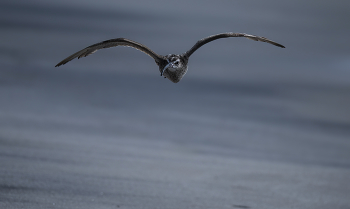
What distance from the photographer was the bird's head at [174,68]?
787 cm

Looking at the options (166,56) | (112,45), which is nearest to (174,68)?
(166,56)

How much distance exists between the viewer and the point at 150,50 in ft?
27.5

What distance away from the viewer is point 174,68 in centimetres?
784

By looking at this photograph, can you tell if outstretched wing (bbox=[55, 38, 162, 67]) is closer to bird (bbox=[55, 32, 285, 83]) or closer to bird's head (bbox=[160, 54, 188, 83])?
bird (bbox=[55, 32, 285, 83])

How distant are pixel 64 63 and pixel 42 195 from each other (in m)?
4.32

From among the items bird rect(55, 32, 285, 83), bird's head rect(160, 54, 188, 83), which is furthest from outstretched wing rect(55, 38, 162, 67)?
bird's head rect(160, 54, 188, 83)

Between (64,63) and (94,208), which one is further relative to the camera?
(94,208)

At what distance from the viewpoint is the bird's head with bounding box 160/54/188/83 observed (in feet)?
25.8

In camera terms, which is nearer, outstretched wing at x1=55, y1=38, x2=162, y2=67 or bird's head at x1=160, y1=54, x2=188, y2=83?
bird's head at x1=160, y1=54, x2=188, y2=83

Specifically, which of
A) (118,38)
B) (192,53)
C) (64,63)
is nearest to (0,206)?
(64,63)

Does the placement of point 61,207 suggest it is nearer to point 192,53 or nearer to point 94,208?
point 94,208

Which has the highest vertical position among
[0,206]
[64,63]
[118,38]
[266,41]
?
[266,41]

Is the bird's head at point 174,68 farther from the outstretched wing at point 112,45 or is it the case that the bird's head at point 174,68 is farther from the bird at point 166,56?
the outstretched wing at point 112,45

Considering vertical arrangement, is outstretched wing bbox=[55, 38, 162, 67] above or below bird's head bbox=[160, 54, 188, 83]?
above
